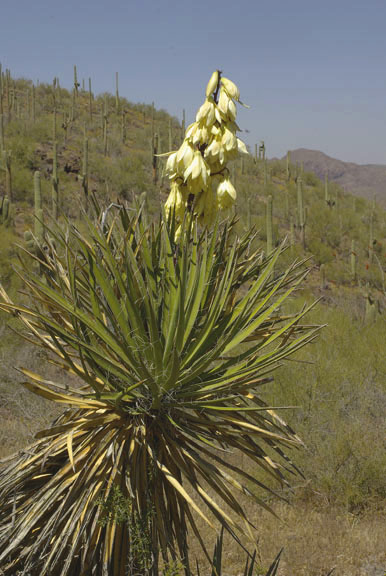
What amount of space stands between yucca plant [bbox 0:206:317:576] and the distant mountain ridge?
10664cm

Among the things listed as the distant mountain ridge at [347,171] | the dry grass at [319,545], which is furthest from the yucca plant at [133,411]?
the distant mountain ridge at [347,171]

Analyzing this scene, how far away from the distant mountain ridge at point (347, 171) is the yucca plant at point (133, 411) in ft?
350

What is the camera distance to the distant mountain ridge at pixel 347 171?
10961 cm

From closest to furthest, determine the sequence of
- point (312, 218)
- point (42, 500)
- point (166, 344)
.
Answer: point (42, 500) → point (166, 344) → point (312, 218)

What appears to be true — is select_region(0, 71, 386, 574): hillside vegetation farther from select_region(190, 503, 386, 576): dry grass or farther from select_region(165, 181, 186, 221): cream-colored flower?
select_region(165, 181, 186, 221): cream-colored flower

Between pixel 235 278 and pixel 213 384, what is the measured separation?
1.77 feet

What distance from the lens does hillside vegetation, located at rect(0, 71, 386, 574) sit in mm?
6031

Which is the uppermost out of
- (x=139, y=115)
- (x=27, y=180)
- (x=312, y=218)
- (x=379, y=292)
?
(x=139, y=115)

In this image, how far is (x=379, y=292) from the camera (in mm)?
18234

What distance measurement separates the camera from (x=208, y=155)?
2100mm

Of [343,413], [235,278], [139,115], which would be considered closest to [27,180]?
[343,413]

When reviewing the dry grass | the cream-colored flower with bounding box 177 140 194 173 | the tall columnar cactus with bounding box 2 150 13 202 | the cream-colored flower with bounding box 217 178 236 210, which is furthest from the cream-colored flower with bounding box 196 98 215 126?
the tall columnar cactus with bounding box 2 150 13 202

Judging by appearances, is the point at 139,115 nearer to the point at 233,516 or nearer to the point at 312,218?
the point at 312,218

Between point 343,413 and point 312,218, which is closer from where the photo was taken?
point 343,413
